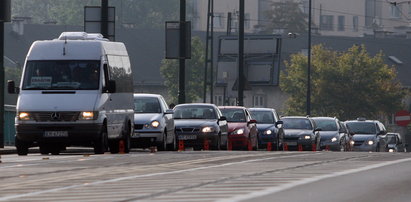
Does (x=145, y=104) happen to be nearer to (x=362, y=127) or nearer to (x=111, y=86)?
(x=111, y=86)

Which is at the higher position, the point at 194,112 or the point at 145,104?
the point at 145,104

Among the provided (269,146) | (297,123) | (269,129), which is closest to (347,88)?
(297,123)

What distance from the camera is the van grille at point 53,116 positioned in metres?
33.0

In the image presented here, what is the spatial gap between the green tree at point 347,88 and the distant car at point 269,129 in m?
55.0

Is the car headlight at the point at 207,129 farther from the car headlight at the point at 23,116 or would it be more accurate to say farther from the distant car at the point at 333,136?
the distant car at the point at 333,136

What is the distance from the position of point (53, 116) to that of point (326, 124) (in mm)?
24719

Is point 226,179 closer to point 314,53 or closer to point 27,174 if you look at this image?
point 27,174

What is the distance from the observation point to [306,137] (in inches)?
2012

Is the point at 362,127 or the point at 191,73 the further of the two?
the point at 191,73

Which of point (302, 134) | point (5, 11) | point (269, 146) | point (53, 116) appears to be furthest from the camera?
point (302, 134)

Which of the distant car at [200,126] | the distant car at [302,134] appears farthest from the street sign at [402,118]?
the distant car at [200,126]

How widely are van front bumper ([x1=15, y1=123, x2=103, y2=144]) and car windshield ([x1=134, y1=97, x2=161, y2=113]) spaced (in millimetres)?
6233

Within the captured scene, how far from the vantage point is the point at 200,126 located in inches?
1630

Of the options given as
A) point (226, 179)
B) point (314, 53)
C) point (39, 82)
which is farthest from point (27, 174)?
Result: point (314, 53)
